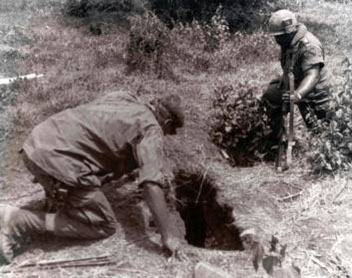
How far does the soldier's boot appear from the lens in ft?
13.7

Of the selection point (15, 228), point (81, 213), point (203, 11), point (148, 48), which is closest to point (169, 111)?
point (81, 213)

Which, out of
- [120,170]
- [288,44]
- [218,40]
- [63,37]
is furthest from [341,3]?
[120,170]

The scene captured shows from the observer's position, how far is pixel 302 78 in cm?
612

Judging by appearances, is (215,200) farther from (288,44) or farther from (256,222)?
(288,44)

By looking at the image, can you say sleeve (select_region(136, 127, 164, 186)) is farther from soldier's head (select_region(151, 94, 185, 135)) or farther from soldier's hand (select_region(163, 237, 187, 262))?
soldier's hand (select_region(163, 237, 187, 262))

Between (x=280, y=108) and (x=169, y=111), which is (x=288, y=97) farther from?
(x=169, y=111)

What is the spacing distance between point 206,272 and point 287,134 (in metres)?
2.57

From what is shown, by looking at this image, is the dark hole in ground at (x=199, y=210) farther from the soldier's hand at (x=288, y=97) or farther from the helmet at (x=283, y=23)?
the helmet at (x=283, y=23)

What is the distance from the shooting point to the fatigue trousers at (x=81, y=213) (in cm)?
436

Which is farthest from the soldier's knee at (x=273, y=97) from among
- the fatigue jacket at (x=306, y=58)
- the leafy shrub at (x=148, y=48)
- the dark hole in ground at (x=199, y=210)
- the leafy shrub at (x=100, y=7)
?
the leafy shrub at (x=100, y=7)

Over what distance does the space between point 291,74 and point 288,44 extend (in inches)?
18.9

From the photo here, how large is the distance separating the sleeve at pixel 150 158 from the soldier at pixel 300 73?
2.09m

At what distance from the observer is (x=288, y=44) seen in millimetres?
6102

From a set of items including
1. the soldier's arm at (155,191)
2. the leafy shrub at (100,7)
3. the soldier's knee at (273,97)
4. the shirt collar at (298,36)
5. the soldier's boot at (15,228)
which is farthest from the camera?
the leafy shrub at (100,7)
